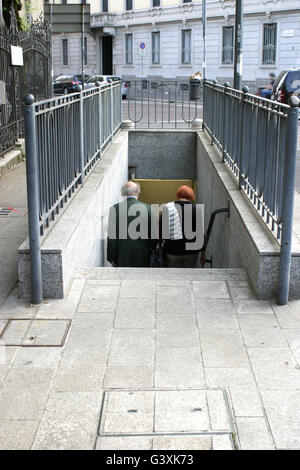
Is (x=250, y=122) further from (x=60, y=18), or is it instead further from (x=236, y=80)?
(x=60, y=18)

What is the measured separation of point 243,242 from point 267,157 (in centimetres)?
86

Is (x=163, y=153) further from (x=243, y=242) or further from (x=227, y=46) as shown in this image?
(x=227, y=46)

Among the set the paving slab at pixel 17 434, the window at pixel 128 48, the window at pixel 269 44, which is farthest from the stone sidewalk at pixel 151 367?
the window at pixel 128 48

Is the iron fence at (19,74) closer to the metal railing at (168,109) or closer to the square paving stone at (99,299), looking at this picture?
the metal railing at (168,109)

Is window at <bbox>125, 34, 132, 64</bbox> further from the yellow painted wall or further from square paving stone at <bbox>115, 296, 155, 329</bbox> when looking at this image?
square paving stone at <bbox>115, 296, 155, 329</bbox>

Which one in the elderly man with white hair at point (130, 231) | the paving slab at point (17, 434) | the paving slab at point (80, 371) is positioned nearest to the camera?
the paving slab at point (17, 434)

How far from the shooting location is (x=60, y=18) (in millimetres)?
11812

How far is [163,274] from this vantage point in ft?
18.9

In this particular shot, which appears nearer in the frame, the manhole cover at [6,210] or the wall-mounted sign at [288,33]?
the manhole cover at [6,210]

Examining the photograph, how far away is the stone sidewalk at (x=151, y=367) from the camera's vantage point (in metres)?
3.25

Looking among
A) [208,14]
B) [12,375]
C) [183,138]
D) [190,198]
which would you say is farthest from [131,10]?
[12,375]

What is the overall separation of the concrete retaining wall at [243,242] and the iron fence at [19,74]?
14.9 ft

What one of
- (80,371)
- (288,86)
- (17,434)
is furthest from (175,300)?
(288,86)
